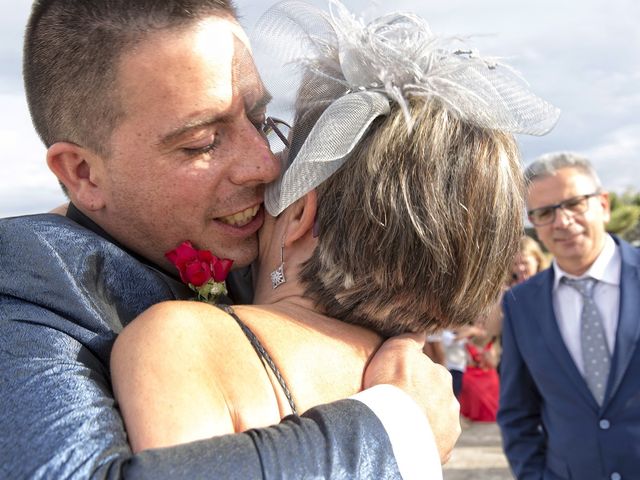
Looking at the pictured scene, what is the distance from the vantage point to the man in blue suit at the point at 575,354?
3.82 metres

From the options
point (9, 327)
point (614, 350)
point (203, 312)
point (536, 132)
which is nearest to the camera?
point (9, 327)

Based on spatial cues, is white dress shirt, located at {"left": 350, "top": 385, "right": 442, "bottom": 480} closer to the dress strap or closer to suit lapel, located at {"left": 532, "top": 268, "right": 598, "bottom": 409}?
the dress strap

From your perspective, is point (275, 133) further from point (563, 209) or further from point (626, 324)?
point (563, 209)

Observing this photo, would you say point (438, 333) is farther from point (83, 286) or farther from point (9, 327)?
point (9, 327)

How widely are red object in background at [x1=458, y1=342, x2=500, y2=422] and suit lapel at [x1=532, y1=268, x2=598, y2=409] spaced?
3740mm

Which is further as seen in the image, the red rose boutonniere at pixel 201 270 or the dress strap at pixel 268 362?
the red rose boutonniere at pixel 201 270

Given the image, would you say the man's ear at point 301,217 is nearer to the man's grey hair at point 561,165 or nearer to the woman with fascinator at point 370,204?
the woman with fascinator at point 370,204

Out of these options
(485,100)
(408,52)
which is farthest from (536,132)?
(408,52)

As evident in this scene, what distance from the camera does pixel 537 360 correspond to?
410 cm

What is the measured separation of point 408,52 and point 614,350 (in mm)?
2763

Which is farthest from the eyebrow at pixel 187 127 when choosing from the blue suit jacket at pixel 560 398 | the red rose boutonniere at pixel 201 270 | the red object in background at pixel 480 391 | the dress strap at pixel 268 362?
the red object in background at pixel 480 391

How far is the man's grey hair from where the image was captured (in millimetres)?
4754

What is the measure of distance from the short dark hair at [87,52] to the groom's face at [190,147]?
3cm

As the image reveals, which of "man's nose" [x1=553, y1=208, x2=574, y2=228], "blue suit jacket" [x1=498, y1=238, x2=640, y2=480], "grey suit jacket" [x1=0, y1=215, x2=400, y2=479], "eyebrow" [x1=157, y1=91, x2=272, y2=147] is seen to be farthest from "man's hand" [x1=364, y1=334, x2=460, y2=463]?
"man's nose" [x1=553, y1=208, x2=574, y2=228]
